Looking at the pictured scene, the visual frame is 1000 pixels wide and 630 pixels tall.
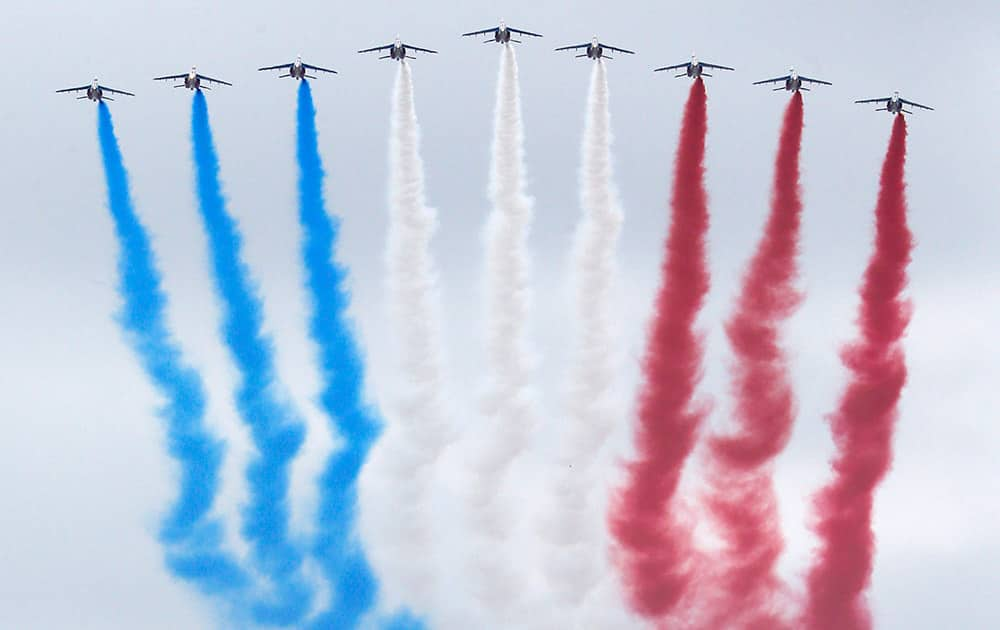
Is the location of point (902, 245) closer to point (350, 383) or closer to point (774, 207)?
point (774, 207)

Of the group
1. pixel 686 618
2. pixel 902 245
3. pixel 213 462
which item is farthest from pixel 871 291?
pixel 213 462

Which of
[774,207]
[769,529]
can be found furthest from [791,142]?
[769,529]

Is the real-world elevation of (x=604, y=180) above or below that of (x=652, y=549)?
above
